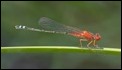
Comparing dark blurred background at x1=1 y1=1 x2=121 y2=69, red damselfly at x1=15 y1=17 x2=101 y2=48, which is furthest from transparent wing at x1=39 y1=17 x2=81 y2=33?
dark blurred background at x1=1 y1=1 x2=121 y2=69

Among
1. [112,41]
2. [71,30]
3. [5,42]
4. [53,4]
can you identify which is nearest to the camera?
[71,30]

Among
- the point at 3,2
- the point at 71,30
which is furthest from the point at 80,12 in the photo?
the point at 71,30

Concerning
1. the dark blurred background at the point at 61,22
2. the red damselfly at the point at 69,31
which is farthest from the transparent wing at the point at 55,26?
the dark blurred background at the point at 61,22

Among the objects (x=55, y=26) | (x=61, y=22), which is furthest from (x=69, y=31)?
(x=61, y=22)

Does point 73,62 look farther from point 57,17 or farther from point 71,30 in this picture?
point 71,30

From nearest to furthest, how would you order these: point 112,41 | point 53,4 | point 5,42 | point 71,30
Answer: point 71,30 → point 5,42 → point 112,41 → point 53,4

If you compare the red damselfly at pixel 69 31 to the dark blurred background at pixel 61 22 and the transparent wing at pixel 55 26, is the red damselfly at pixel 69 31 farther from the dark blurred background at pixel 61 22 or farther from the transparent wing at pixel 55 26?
the dark blurred background at pixel 61 22

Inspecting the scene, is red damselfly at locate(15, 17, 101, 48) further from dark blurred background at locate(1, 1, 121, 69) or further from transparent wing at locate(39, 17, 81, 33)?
dark blurred background at locate(1, 1, 121, 69)

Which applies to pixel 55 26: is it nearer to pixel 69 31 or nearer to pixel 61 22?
pixel 69 31

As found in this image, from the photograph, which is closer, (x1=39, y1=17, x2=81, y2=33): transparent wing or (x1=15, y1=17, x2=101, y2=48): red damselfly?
(x1=15, y1=17, x2=101, y2=48): red damselfly
